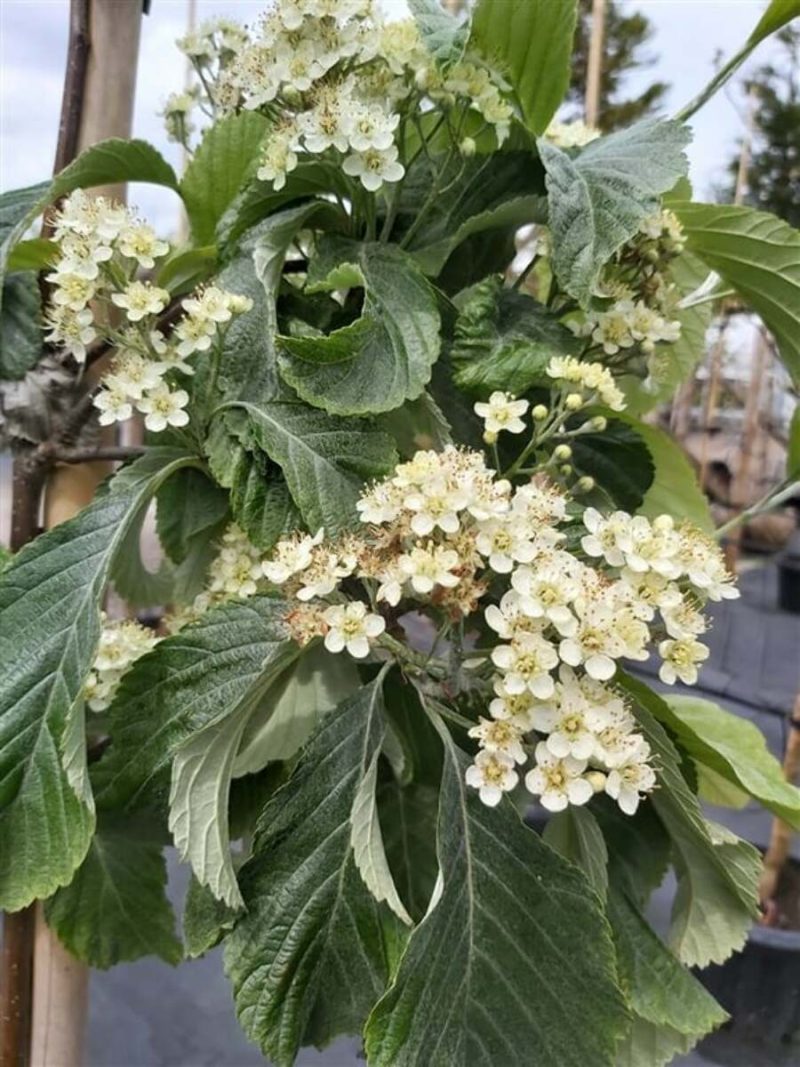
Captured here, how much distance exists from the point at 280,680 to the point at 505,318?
0.20 meters

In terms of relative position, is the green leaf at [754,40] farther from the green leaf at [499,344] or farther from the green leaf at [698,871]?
the green leaf at [698,871]

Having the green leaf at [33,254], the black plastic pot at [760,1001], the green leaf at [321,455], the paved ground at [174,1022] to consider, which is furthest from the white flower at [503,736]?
the black plastic pot at [760,1001]

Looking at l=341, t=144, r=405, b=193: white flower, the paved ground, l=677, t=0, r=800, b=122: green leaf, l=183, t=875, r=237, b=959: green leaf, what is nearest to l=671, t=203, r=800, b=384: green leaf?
l=677, t=0, r=800, b=122: green leaf

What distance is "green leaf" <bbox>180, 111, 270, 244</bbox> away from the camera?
0.51 meters

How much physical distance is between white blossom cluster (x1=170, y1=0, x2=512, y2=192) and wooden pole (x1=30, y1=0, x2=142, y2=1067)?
119 mm

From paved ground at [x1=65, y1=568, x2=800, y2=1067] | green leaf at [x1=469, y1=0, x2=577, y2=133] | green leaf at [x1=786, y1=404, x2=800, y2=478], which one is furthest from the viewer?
paved ground at [x1=65, y1=568, x2=800, y2=1067]

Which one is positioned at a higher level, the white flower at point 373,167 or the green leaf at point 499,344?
the white flower at point 373,167

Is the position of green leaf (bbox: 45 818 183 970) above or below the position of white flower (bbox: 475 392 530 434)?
below

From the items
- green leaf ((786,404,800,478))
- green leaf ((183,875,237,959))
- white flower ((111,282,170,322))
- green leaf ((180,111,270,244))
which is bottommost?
green leaf ((183,875,237,959))

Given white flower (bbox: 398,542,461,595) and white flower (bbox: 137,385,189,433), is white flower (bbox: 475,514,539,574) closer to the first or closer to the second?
white flower (bbox: 398,542,461,595)

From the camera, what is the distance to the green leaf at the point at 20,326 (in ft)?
1.67

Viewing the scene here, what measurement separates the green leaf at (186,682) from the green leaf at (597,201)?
19cm

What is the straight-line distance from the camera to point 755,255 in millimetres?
476

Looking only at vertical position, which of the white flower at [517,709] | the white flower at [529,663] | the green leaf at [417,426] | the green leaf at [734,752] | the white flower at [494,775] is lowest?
the green leaf at [734,752]
